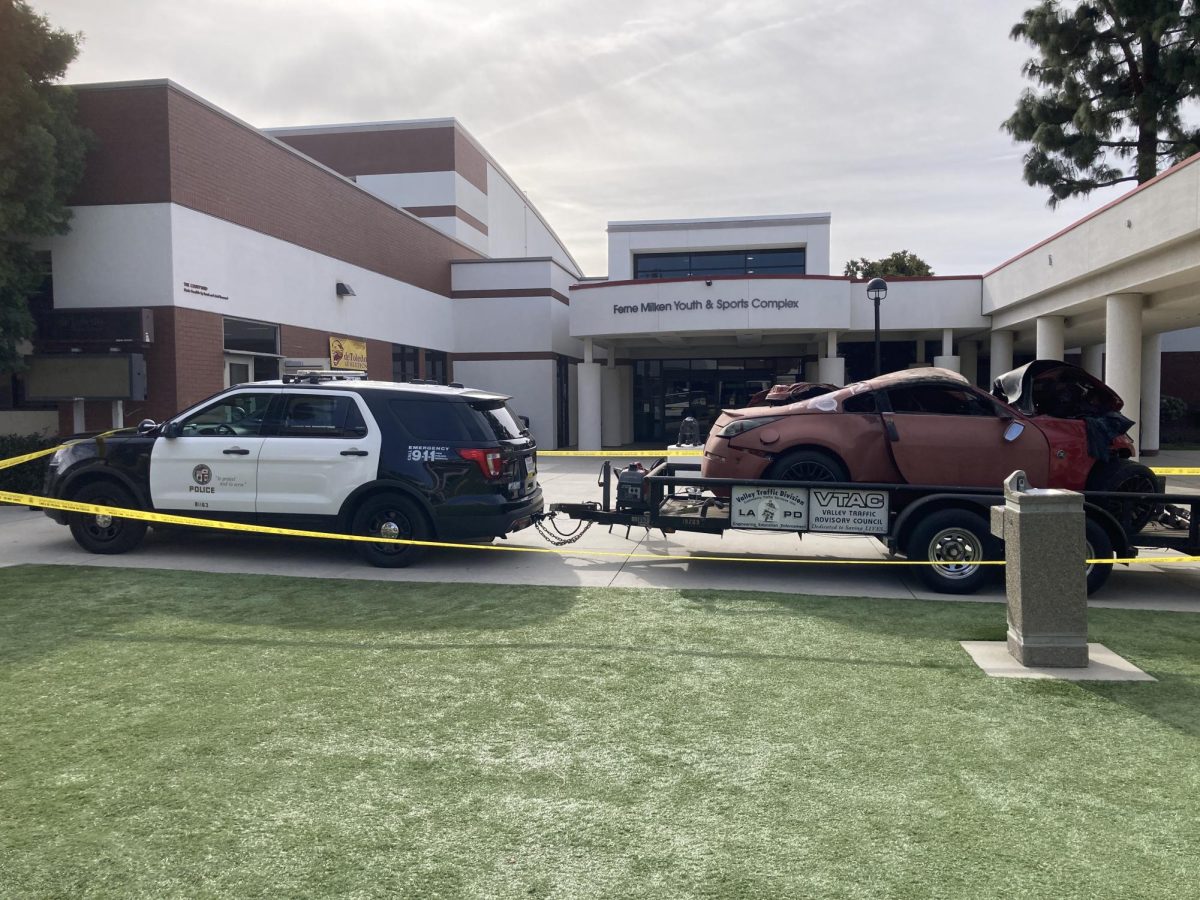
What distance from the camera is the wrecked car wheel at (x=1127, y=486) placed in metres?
7.70

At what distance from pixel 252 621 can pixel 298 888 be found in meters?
3.93

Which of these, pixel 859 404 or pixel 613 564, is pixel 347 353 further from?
pixel 859 404

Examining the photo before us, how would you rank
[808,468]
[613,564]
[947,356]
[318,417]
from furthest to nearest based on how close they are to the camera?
[947,356] → [613,564] → [318,417] → [808,468]

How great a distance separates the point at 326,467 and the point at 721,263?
86.3ft

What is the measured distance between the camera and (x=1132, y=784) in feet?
12.6

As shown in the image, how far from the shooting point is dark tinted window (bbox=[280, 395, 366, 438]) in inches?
336

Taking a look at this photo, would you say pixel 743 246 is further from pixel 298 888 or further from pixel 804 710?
pixel 298 888

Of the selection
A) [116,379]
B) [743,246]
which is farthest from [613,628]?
[743,246]

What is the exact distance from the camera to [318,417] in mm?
8617

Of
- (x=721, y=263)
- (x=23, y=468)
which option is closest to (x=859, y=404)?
(x=23, y=468)

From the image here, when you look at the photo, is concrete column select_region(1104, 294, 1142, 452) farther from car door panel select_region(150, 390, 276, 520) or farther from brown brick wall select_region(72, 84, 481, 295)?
brown brick wall select_region(72, 84, 481, 295)

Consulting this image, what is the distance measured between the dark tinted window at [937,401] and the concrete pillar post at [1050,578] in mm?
2855

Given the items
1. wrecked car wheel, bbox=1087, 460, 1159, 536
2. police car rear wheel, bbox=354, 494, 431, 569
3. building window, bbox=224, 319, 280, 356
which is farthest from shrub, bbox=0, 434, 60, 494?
wrecked car wheel, bbox=1087, 460, 1159, 536

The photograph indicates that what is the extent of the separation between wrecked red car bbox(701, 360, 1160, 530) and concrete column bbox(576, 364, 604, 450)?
673 inches
